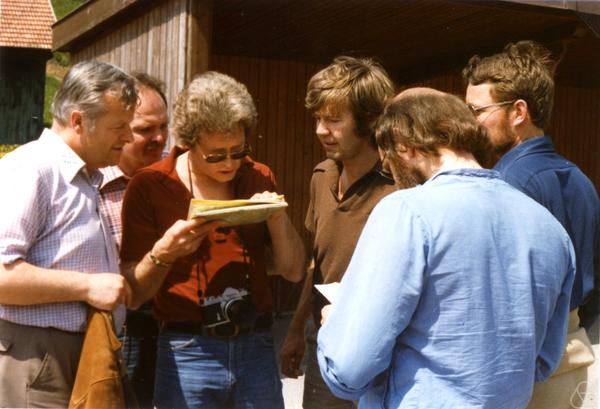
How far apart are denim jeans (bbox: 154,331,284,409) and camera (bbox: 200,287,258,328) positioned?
0.21ft

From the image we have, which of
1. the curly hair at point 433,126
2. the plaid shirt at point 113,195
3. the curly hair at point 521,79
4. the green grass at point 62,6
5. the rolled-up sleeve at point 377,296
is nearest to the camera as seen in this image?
the rolled-up sleeve at point 377,296

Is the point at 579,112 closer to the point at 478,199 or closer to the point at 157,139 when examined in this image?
the point at 157,139

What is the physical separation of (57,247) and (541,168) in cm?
172

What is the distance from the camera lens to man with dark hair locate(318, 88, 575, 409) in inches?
80.8

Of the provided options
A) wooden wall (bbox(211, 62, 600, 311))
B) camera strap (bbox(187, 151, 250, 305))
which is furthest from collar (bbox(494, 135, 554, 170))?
wooden wall (bbox(211, 62, 600, 311))

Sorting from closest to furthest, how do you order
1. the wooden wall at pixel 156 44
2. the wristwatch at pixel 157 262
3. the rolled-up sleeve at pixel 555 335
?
the rolled-up sleeve at pixel 555 335 < the wristwatch at pixel 157 262 < the wooden wall at pixel 156 44

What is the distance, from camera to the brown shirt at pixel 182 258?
301 centimetres

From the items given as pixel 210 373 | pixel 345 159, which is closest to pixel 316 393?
pixel 210 373

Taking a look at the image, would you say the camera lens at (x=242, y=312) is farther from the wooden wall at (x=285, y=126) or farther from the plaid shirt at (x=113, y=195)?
the wooden wall at (x=285, y=126)

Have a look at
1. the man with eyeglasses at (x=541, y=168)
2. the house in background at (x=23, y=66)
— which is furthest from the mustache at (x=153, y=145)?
the house in background at (x=23, y=66)

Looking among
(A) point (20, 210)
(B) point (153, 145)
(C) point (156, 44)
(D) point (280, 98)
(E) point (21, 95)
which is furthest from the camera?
(E) point (21, 95)

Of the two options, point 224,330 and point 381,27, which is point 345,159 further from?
point 381,27

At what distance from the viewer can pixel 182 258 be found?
3037mm

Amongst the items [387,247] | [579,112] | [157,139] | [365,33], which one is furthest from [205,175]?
[579,112]
